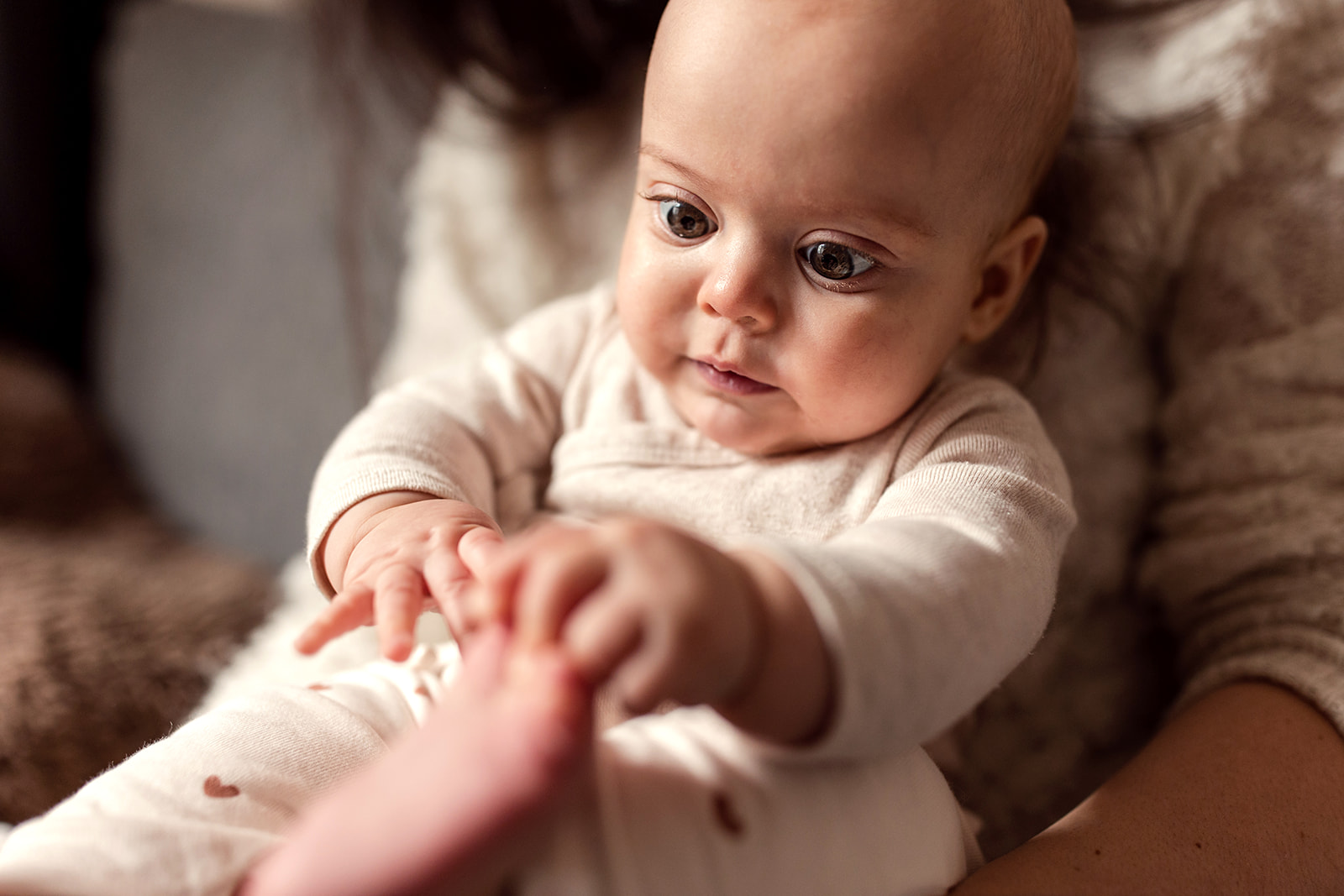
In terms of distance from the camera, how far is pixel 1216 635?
0.74 meters

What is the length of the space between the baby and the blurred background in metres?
0.48

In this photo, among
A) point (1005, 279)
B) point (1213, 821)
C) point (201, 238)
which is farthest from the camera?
point (201, 238)

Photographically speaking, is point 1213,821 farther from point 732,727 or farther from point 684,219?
point 684,219

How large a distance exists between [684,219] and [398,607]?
12.5 inches

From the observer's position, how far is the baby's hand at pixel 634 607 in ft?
1.30

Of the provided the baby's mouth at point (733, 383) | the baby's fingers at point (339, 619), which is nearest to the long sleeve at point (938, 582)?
the baby's mouth at point (733, 383)

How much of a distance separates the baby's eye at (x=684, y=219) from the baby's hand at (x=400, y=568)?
23cm

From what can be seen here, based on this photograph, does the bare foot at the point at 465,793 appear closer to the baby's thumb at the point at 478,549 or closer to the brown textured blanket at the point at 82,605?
the baby's thumb at the point at 478,549

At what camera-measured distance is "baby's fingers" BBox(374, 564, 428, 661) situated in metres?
0.48

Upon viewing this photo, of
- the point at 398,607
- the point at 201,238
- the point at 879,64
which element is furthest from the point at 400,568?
the point at 201,238

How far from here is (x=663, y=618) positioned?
0.40 meters

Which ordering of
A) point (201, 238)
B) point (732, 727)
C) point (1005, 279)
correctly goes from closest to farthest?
point (732, 727)
point (1005, 279)
point (201, 238)

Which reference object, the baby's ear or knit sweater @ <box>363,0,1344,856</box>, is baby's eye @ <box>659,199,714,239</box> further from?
knit sweater @ <box>363,0,1344,856</box>

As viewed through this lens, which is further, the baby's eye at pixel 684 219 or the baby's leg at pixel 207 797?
the baby's eye at pixel 684 219
